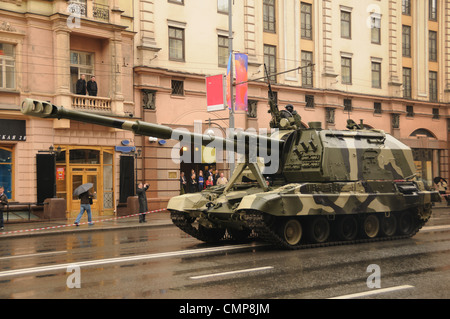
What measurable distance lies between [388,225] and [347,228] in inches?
57.5

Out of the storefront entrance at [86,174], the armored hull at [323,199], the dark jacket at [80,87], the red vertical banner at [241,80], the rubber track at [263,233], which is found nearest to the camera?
the rubber track at [263,233]

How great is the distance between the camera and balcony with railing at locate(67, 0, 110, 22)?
24.1 m

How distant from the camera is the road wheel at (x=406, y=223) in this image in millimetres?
15203

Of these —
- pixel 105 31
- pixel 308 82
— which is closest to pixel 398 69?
pixel 308 82

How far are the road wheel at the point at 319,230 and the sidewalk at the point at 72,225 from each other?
892cm

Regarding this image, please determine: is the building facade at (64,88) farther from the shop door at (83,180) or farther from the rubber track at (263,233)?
the rubber track at (263,233)

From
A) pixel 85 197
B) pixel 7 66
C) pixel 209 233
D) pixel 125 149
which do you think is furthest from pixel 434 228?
pixel 7 66

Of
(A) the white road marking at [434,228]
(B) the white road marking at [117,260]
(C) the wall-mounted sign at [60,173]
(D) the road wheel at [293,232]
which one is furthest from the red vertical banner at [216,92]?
(D) the road wheel at [293,232]

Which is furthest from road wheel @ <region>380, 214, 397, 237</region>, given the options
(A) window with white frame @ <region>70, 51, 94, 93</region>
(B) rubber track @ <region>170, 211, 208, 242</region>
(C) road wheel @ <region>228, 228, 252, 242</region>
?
(A) window with white frame @ <region>70, 51, 94, 93</region>

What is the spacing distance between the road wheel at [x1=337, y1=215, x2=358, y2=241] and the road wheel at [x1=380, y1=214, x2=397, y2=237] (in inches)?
36.1

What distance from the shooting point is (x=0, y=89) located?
22.6m

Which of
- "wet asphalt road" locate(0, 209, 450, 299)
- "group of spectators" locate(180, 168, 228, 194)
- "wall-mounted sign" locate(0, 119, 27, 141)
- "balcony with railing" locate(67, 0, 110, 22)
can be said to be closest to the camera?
"wet asphalt road" locate(0, 209, 450, 299)

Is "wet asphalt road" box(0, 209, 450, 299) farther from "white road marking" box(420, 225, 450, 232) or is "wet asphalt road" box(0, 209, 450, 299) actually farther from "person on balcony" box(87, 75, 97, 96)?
"person on balcony" box(87, 75, 97, 96)
